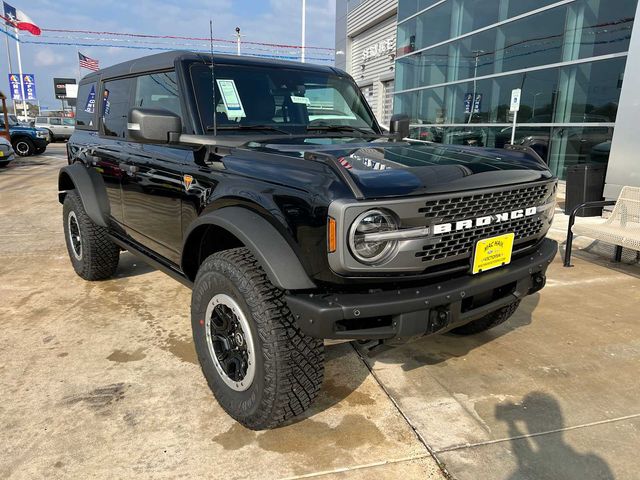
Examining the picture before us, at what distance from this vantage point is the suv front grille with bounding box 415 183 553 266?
2.05m

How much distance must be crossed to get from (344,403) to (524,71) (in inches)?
392

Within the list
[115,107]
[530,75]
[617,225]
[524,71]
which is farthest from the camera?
[524,71]

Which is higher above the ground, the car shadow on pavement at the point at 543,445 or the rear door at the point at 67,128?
the rear door at the point at 67,128

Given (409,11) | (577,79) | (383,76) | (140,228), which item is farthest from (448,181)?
(383,76)

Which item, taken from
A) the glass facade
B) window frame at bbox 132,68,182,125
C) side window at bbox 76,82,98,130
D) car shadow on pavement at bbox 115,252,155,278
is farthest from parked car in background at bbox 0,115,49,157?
window frame at bbox 132,68,182,125

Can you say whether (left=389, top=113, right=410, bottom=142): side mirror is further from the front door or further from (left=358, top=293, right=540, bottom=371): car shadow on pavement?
the front door

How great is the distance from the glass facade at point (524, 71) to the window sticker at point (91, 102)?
591cm

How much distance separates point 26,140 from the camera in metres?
18.5

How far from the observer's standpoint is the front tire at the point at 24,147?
60.5 feet

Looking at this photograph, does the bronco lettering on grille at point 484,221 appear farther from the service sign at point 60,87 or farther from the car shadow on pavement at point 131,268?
the service sign at point 60,87

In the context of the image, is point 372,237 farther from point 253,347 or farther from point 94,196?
point 94,196

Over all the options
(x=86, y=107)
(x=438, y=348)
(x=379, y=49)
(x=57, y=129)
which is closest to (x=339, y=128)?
(x=438, y=348)

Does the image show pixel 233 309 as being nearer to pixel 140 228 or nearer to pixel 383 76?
pixel 140 228

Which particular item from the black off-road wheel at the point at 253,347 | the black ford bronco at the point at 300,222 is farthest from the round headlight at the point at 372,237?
the black off-road wheel at the point at 253,347
